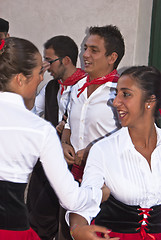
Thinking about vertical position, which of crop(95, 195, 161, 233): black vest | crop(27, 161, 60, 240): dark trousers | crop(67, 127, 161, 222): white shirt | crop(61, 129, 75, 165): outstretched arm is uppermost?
crop(67, 127, 161, 222): white shirt

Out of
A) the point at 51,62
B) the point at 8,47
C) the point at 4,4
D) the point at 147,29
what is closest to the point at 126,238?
the point at 8,47

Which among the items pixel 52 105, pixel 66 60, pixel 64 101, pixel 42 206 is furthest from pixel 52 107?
pixel 42 206

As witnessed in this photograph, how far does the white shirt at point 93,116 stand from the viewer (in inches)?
100

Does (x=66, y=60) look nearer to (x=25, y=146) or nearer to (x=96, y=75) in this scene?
(x=96, y=75)

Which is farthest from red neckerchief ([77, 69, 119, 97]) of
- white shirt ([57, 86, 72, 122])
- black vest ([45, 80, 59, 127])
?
black vest ([45, 80, 59, 127])

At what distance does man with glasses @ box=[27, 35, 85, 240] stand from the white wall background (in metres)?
0.34

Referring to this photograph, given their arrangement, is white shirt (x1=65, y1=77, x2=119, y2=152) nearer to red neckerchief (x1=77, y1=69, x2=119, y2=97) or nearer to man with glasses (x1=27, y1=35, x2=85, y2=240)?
red neckerchief (x1=77, y1=69, x2=119, y2=97)

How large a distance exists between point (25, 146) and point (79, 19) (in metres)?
2.71

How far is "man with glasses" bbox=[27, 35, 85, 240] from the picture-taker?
3.10 metres

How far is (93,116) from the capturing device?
2551 millimetres

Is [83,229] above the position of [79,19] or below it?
below

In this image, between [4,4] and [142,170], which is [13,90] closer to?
[142,170]

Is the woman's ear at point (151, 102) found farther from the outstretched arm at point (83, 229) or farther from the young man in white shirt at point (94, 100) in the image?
the outstretched arm at point (83, 229)

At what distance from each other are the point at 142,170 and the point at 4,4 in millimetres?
3180
